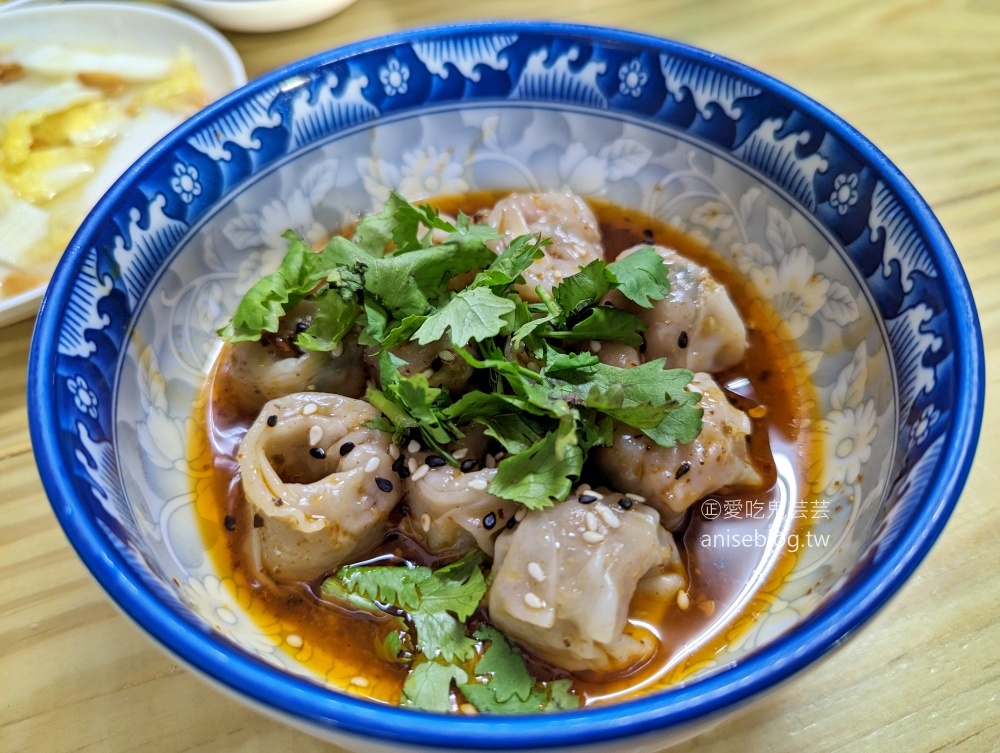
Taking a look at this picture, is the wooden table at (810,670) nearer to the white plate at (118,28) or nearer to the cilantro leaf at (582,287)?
the cilantro leaf at (582,287)

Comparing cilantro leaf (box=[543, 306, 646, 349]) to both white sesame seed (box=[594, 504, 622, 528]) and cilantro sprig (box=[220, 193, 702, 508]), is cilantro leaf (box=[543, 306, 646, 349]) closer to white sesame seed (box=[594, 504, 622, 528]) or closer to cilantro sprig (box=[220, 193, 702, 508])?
cilantro sprig (box=[220, 193, 702, 508])

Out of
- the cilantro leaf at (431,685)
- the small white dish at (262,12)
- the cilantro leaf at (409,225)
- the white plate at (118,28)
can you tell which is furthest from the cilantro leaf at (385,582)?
the small white dish at (262,12)

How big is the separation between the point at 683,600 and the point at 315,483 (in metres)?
0.92

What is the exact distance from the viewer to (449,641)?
173 centimetres

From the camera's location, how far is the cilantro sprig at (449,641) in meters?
1.65

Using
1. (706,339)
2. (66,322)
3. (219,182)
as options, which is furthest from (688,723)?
(219,182)

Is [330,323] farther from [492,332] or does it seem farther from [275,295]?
[492,332]

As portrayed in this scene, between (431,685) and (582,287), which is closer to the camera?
(431,685)

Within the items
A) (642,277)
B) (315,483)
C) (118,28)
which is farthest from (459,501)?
(118,28)

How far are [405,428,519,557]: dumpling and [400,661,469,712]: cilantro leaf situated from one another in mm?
270

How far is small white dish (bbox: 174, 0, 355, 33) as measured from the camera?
3.28m

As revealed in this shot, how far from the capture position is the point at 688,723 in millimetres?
1178

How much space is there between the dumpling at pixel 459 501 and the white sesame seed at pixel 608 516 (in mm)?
190

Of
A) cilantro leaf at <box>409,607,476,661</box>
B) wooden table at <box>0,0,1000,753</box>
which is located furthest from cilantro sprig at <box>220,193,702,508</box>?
wooden table at <box>0,0,1000,753</box>
